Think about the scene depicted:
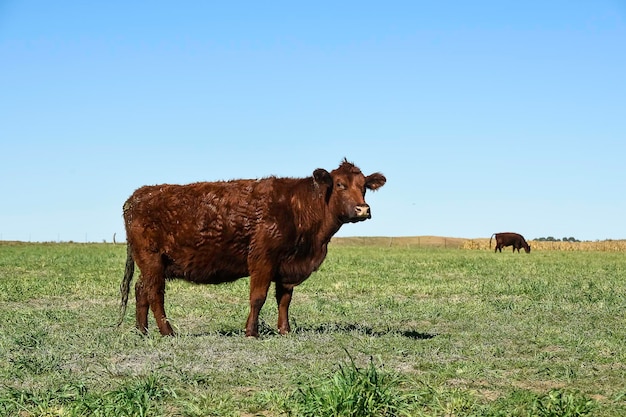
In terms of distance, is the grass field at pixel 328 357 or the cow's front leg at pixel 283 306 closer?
the grass field at pixel 328 357

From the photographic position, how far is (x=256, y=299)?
454 inches

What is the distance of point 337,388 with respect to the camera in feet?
23.0

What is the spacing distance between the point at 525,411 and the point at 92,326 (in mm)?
8631

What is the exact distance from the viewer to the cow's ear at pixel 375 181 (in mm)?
12781

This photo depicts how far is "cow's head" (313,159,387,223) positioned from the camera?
468 inches

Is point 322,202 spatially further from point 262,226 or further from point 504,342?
point 504,342

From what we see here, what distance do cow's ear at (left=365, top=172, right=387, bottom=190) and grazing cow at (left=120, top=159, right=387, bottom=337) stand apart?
1.92ft

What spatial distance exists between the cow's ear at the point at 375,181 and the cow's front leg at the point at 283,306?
2.17 metres

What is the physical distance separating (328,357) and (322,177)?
3.44 metres

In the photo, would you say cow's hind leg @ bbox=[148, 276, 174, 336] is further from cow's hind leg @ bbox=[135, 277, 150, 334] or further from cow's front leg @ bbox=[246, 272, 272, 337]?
cow's front leg @ bbox=[246, 272, 272, 337]

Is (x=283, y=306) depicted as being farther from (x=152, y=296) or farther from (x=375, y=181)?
(x=375, y=181)

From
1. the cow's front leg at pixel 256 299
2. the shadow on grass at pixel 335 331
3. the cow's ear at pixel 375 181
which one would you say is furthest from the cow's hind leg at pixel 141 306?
the cow's ear at pixel 375 181

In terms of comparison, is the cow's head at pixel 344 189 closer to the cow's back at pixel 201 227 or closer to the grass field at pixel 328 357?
the cow's back at pixel 201 227

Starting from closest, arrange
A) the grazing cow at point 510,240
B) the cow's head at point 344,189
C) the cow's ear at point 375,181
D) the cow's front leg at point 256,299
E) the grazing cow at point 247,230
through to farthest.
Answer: the cow's front leg at point 256,299, the grazing cow at point 247,230, the cow's head at point 344,189, the cow's ear at point 375,181, the grazing cow at point 510,240
